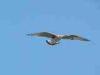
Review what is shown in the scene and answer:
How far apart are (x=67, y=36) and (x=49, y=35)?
2.10 metres

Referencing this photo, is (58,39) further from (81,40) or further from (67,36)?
(81,40)

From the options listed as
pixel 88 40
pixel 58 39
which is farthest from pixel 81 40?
pixel 58 39

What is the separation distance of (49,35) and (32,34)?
1.90m

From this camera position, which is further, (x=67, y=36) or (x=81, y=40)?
(x=81, y=40)

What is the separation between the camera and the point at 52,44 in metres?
40.6

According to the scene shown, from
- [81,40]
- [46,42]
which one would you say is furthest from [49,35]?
[81,40]

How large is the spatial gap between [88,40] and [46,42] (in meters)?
5.47

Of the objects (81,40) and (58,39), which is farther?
(81,40)

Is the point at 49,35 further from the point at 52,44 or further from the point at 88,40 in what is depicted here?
the point at 88,40

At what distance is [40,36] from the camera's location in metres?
42.3

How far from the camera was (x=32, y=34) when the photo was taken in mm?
41344

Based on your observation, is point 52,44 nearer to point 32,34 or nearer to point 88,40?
point 32,34

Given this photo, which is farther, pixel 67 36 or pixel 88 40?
pixel 88 40

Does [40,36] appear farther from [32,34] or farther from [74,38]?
[74,38]
